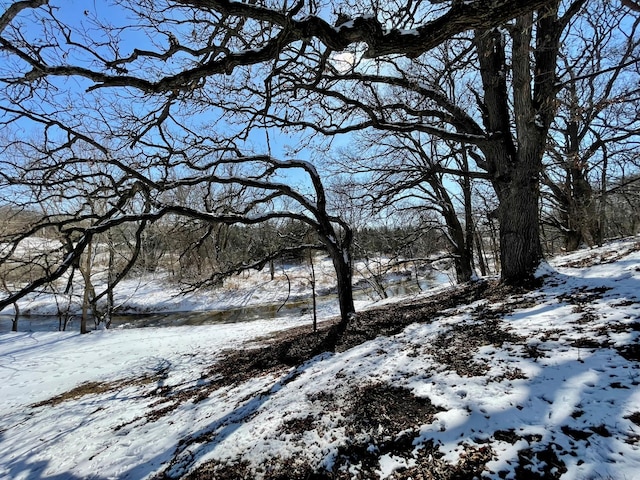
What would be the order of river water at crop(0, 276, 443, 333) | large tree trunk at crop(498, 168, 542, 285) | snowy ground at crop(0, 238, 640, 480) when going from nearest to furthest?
1. snowy ground at crop(0, 238, 640, 480)
2. large tree trunk at crop(498, 168, 542, 285)
3. river water at crop(0, 276, 443, 333)

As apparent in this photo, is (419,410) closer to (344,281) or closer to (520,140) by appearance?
(344,281)

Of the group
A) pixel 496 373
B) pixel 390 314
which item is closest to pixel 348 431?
pixel 496 373

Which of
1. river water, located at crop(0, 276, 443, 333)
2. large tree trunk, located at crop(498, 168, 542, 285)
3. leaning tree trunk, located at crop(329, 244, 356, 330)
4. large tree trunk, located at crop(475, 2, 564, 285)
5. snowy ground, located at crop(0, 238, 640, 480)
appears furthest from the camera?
river water, located at crop(0, 276, 443, 333)

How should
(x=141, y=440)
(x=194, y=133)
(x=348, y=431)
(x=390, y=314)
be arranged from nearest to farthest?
(x=348, y=431) → (x=141, y=440) → (x=194, y=133) → (x=390, y=314)

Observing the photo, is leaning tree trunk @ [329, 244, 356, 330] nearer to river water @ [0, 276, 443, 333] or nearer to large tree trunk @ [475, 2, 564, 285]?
large tree trunk @ [475, 2, 564, 285]

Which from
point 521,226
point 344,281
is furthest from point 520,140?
point 344,281

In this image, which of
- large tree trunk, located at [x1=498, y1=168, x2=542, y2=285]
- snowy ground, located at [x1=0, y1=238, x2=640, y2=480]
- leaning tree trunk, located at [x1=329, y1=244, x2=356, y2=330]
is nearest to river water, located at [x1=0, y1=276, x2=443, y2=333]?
leaning tree trunk, located at [x1=329, y1=244, x2=356, y2=330]

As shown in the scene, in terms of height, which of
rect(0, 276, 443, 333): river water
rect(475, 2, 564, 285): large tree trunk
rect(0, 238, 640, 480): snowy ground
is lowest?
rect(0, 276, 443, 333): river water

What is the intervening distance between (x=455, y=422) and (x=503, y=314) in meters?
2.72

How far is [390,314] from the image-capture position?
7035 mm

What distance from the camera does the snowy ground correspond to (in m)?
2.15

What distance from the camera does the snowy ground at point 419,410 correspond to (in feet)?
7.06

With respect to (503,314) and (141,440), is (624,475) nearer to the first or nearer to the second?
(503,314)

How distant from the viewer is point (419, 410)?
282 centimetres
